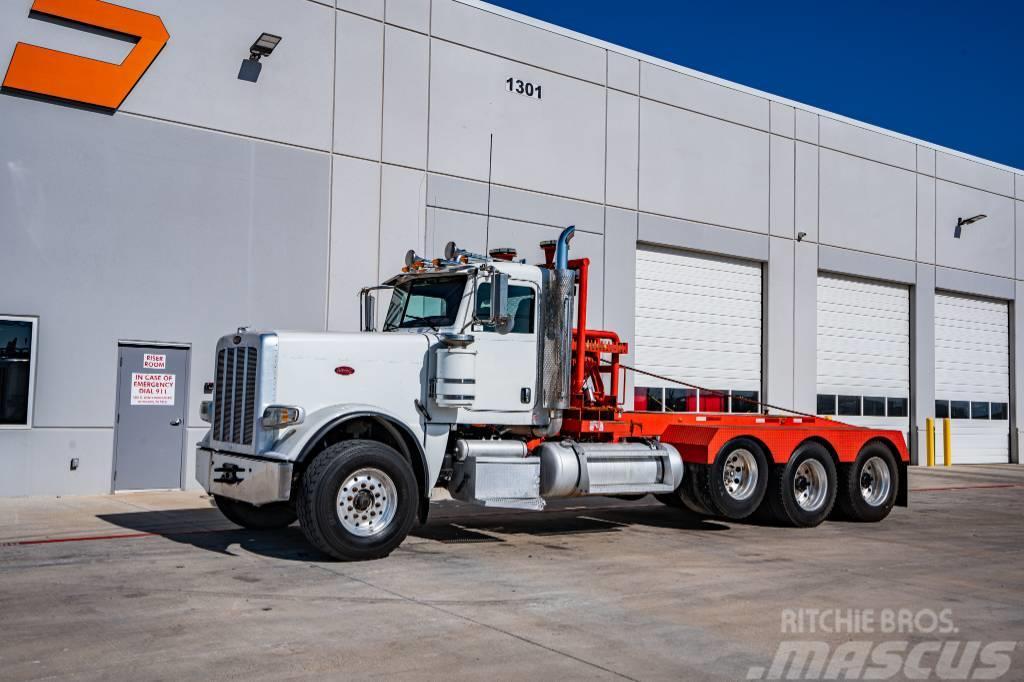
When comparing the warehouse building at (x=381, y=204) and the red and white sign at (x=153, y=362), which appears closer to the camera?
the warehouse building at (x=381, y=204)

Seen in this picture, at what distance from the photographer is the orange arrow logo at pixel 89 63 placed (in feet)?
47.1

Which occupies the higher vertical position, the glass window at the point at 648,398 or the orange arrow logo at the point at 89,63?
the orange arrow logo at the point at 89,63

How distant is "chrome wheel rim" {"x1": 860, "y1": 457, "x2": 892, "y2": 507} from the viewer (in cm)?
1409

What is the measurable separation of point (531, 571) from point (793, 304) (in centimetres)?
1613

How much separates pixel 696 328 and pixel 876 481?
821 centimetres

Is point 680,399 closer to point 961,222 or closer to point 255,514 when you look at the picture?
point 961,222

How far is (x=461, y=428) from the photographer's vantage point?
11.0m

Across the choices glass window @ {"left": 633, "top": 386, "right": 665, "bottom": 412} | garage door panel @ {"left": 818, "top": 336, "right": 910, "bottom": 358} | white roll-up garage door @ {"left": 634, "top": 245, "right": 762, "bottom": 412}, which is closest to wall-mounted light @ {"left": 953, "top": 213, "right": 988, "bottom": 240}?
garage door panel @ {"left": 818, "top": 336, "right": 910, "bottom": 358}

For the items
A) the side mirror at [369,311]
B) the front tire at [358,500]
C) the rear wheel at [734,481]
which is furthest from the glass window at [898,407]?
the front tire at [358,500]

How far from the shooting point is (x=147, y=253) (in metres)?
15.3

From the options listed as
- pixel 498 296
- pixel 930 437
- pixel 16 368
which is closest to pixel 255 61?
pixel 16 368

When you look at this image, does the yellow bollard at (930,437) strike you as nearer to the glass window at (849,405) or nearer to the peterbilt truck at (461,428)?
the glass window at (849,405)

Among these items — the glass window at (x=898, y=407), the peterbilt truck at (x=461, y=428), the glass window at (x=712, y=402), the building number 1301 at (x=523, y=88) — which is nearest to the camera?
the peterbilt truck at (x=461, y=428)

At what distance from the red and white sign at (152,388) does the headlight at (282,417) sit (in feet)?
21.9
